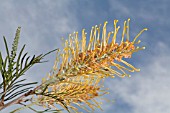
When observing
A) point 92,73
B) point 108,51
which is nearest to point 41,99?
point 92,73

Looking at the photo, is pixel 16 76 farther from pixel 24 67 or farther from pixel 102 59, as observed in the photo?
pixel 102 59

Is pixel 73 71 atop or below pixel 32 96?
atop

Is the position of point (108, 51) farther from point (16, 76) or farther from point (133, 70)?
point (16, 76)

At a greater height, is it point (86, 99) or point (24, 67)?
point (24, 67)

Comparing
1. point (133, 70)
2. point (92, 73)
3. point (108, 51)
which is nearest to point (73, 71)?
point (92, 73)

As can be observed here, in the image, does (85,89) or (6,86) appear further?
(85,89)

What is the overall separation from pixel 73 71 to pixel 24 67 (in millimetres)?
265

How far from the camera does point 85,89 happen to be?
6.15 feet

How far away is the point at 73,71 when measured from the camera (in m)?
1.67

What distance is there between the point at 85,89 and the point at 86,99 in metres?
0.08

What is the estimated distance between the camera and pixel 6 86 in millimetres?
1683

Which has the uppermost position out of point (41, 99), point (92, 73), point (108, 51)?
point (108, 51)

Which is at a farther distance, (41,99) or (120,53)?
(41,99)

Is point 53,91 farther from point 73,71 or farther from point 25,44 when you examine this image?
point 25,44
